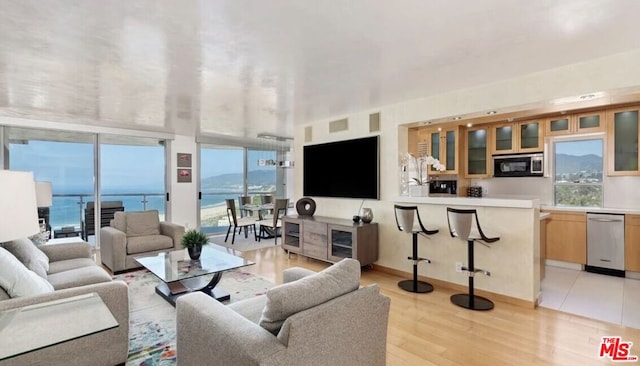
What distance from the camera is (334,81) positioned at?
10.9ft

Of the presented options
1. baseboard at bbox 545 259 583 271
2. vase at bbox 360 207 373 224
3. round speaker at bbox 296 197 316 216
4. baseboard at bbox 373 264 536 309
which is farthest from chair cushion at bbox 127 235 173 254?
baseboard at bbox 545 259 583 271

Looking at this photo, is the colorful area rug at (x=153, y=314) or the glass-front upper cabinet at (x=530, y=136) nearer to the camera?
the colorful area rug at (x=153, y=314)

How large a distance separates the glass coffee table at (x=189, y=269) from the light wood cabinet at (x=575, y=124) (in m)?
4.84

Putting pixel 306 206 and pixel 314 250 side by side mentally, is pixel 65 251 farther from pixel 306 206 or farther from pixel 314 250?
pixel 306 206

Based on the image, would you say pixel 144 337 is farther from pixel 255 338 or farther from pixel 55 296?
pixel 255 338

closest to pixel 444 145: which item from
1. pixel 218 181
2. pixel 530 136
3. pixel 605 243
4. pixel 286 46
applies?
pixel 530 136

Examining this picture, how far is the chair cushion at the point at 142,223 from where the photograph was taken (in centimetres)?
469

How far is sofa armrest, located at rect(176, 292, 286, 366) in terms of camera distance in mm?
1381

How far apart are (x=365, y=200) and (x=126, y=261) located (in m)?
3.43

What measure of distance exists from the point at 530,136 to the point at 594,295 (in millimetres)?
2514

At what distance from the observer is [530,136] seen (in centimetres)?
501

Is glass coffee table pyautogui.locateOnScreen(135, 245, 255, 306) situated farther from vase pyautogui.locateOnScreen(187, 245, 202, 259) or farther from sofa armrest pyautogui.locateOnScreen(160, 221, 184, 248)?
sofa armrest pyautogui.locateOnScreen(160, 221, 184, 248)

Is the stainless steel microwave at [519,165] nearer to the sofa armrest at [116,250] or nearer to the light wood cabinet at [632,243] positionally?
the light wood cabinet at [632,243]

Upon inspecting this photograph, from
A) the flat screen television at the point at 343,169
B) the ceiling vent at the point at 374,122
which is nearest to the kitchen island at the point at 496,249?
the flat screen television at the point at 343,169
